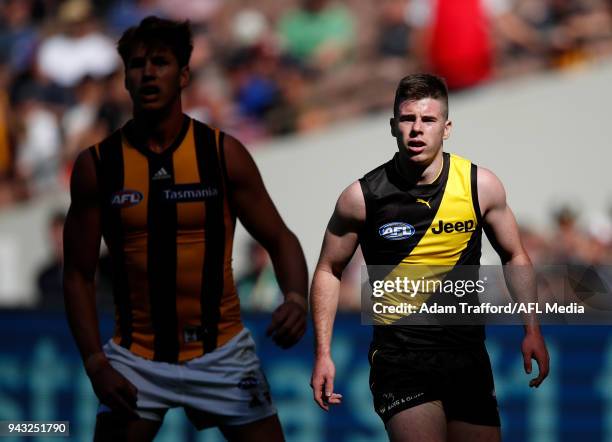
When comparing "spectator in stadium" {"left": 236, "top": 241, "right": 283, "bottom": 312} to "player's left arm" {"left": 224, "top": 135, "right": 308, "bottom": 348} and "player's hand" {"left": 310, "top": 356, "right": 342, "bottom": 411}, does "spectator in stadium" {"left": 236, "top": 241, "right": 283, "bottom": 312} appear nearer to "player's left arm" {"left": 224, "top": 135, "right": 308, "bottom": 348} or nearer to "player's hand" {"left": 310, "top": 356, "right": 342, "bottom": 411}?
"player's left arm" {"left": 224, "top": 135, "right": 308, "bottom": 348}

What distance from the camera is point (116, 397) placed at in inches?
220

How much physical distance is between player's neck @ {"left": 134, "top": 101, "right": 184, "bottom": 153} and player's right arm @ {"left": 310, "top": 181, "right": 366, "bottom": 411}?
0.85m

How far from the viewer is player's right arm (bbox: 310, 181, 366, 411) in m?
5.75

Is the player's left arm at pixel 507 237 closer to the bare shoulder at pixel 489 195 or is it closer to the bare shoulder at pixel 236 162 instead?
the bare shoulder at pixel 489 195

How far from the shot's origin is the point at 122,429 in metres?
5.70

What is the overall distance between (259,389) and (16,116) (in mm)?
8061

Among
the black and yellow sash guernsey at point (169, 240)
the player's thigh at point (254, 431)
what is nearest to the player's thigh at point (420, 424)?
the player's thigh at point (254, 431)

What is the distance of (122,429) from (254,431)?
610 mm

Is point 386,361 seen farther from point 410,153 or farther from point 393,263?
point 410,153

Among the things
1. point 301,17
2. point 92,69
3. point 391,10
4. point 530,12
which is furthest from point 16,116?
point 530,12

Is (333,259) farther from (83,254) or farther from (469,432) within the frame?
(83,254)

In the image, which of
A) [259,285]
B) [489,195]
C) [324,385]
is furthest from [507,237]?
[259,285]

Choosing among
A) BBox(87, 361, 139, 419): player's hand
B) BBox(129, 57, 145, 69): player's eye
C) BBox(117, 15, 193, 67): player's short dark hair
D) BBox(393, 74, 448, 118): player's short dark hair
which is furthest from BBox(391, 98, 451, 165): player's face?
BBox(87, 361, 139, 419): player's hand

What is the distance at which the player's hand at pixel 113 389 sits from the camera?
18.3 ft
